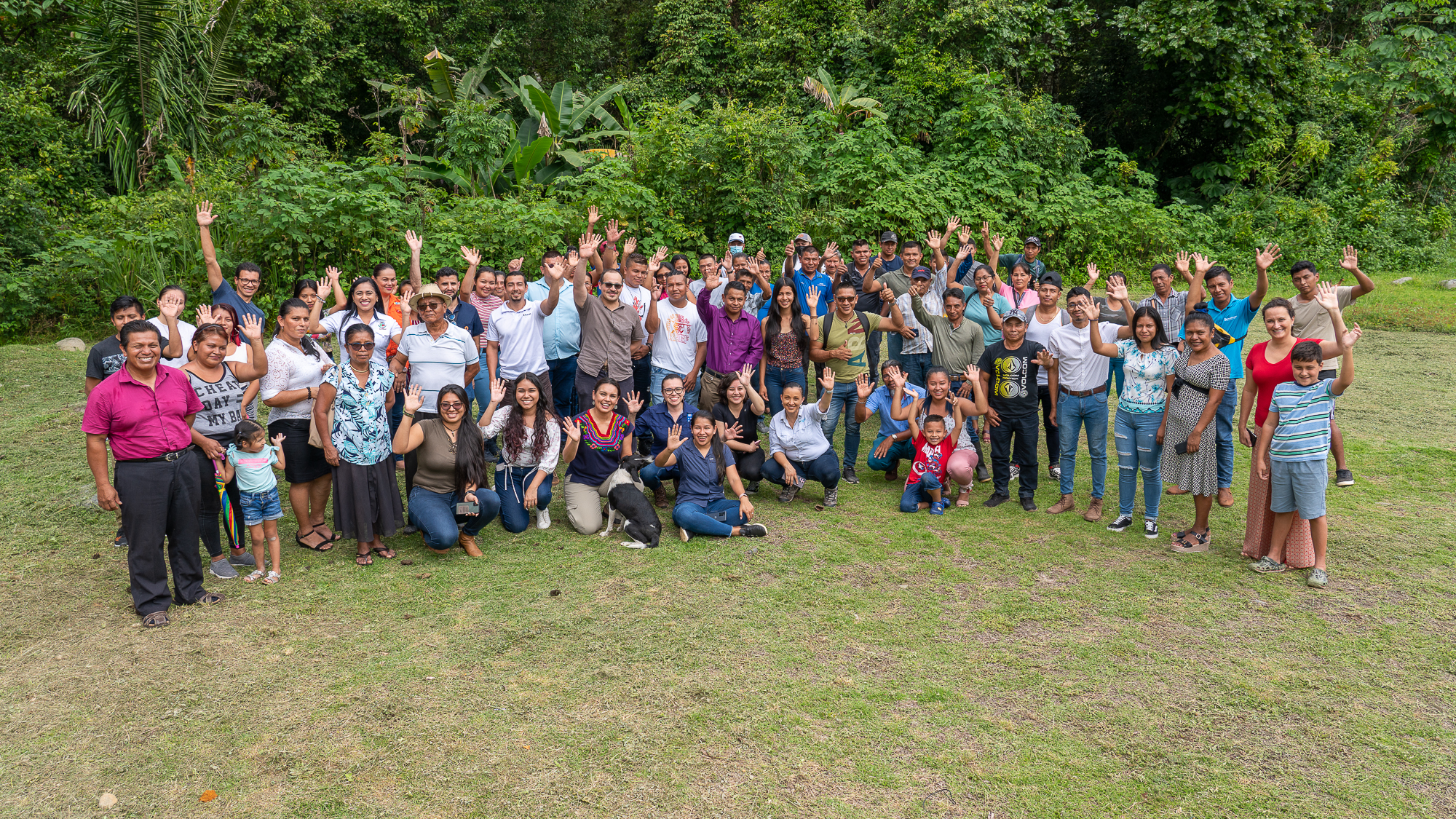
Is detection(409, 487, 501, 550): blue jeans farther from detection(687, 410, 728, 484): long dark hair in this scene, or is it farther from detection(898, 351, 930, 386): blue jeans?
detection(898, 351, 930, 386): blue jeans

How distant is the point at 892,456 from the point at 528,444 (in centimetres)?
299

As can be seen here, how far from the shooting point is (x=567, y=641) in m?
4.73

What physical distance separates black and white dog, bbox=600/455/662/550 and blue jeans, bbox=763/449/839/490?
108 centimetres

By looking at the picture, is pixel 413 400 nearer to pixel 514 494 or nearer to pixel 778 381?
pixel 514 494

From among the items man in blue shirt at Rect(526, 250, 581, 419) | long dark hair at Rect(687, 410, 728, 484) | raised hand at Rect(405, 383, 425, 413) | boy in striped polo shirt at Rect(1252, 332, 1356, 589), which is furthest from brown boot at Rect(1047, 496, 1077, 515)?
raised hand at Rect(405, 383, 425, 413)

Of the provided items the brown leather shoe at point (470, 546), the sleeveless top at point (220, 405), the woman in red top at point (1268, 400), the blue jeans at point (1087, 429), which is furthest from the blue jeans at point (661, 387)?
the woman in red top at point (1268, 400)

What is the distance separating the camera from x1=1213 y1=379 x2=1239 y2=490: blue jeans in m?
6.66

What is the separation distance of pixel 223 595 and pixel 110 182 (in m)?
14.3

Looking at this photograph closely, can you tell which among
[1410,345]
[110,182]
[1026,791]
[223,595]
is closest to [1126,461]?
[1026,791]

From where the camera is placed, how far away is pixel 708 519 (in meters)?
6.20

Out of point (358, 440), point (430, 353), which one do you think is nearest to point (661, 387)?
point (430, 353)

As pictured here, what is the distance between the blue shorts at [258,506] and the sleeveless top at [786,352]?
3.86 metres

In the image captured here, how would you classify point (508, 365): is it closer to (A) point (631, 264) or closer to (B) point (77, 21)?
(A) point (631, 264)

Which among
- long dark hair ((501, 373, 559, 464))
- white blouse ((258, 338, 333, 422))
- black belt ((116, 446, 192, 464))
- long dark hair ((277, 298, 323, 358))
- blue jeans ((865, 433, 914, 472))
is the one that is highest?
long dark hair ((277, 298, 323, 358))
